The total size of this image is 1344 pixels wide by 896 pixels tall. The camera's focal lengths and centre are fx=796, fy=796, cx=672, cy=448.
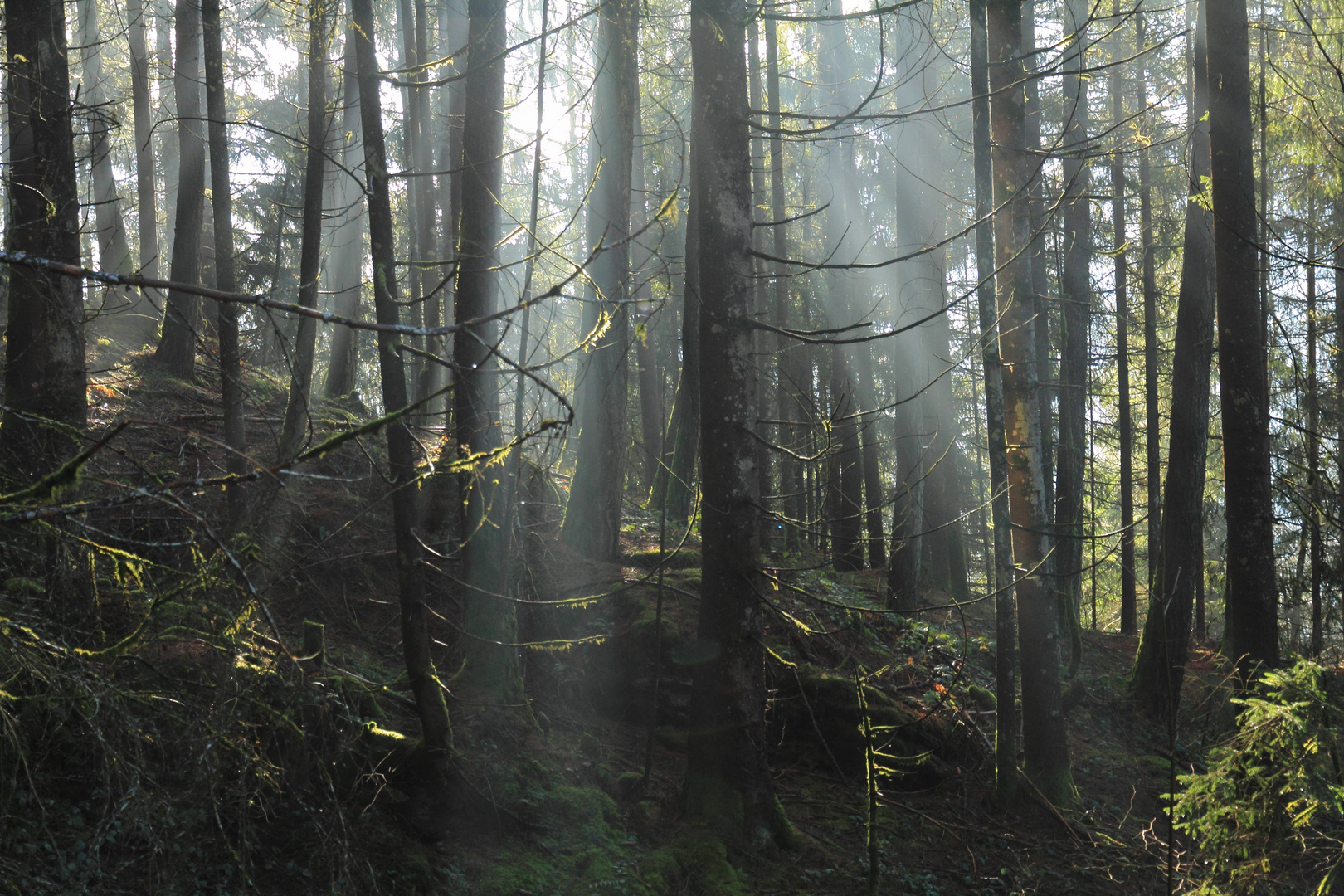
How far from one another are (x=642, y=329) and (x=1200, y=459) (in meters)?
10.2

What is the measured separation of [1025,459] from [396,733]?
5.72 m

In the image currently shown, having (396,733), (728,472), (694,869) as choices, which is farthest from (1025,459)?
(396,733)

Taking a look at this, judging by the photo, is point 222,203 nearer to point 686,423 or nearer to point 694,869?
point 686,423

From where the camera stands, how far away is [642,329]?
4.68 meters

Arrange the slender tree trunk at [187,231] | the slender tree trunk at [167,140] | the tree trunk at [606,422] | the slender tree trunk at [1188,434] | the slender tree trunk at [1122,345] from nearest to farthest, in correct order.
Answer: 1. the tree trunk at [606,422]
2. the slender tree trunk at [1188,434]
3. the slender tree trunk at [187,231]
4. the slender tree trunk at [1122,345]
5. the slender tree trunk at [167,140]

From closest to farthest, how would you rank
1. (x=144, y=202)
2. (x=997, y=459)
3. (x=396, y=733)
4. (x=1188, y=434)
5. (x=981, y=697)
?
(x=396, y=733), (x=997, y=459), (x=981, y=697), (x=1188, y=434), (x=144, y=202)

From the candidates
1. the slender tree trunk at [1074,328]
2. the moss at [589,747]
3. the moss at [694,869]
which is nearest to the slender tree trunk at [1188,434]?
the slender tree trunk at [1074,328]

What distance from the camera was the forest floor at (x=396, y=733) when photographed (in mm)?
3230

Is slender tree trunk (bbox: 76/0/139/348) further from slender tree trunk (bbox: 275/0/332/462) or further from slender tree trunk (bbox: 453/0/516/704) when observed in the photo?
slender tree trunk (bbox: 453/0/516/704)

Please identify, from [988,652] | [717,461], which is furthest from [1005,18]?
[988,652]

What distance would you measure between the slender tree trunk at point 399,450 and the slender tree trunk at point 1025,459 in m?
5.00

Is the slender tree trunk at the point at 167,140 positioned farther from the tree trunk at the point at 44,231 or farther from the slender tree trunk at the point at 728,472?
the slender tree trunk at the point at 728,472

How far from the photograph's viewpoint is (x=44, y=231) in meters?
5.48

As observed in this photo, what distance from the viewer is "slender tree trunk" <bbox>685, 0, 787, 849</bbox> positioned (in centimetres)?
553
